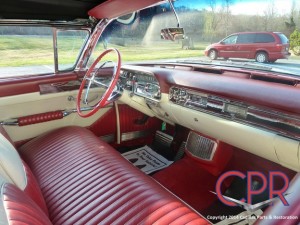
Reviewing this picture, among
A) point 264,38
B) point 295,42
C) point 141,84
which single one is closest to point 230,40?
point 264,38

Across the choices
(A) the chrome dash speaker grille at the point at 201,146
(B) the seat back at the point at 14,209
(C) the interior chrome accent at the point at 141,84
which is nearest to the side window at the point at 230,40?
(C) the interior chrome accent at the point at 141,84

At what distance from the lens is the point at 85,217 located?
125 cm

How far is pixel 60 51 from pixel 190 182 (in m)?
1.61

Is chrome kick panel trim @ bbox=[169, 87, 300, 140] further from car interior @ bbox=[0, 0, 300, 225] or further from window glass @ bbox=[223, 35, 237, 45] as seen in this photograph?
window glass @ bbox=[223, 35, 237, 45]

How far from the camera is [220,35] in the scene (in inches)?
73.4

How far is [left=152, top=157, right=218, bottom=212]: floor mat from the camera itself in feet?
6.75

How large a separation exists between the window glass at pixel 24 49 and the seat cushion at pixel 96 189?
0.80 metres

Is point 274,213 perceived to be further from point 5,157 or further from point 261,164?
point 261,164

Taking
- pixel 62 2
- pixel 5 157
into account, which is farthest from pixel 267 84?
pixel 62 2

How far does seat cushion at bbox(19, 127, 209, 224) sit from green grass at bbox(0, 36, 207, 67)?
825 mm

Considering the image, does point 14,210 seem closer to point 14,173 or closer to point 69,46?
point 14,173

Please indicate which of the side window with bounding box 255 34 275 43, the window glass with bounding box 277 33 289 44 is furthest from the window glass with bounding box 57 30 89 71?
the window glass with bounding box 277 33 289 44

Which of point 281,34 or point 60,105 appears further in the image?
point 60,105

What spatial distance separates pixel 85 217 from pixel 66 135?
3.07 feet
